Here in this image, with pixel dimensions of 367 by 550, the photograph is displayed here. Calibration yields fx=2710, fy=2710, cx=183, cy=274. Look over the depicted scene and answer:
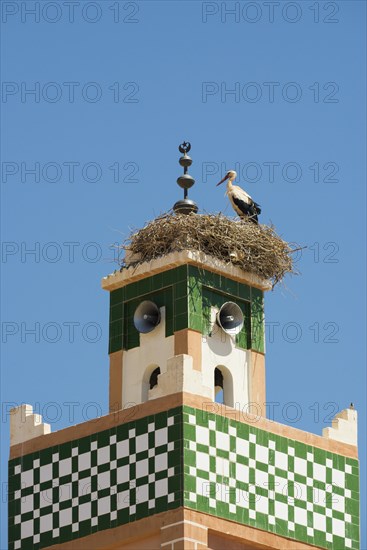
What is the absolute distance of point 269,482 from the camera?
39.0m

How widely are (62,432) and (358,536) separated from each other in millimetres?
4627

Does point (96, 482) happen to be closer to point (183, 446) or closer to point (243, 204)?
point (183, 446)

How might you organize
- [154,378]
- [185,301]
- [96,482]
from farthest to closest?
[154,378] → [185,301] → [96,482]

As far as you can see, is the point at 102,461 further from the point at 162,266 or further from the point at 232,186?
the point at 232,186

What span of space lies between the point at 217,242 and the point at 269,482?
385 centimetres

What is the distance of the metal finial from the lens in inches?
1635

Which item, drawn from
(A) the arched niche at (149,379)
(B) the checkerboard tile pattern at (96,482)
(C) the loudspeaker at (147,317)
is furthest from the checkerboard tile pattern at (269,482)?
(C) the loudspeaker at (147,317)

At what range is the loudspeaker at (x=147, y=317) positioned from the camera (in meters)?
40.2

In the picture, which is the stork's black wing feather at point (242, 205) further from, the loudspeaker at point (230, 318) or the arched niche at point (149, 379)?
the arched niche at point (149, 379)

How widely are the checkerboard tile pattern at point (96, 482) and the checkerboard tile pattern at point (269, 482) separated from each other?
38 cm

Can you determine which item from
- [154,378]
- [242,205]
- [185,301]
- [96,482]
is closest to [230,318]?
[185,301]

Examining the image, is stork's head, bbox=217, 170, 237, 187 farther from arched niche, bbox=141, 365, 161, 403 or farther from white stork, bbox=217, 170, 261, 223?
arched niche, bbox=141, 365, 161, 403

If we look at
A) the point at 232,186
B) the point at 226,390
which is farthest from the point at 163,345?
the point at 232,186

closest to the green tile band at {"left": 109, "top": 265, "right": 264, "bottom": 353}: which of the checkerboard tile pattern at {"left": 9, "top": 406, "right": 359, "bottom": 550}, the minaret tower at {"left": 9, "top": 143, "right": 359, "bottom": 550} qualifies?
the minaret tower at {"left": 9, "top": 143, "right": 359, "bottom": 550}
